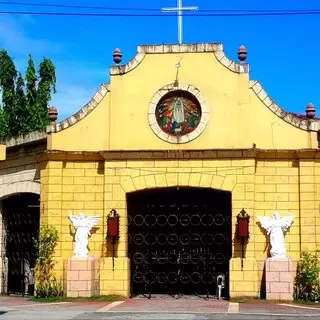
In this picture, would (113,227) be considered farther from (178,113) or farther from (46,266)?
(178,113)

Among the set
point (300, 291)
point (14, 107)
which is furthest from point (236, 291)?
point (14, 107)

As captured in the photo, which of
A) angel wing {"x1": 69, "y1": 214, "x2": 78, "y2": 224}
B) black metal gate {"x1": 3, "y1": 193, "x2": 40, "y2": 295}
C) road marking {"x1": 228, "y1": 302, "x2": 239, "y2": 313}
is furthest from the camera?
black metal gate {"x1": 3, "y1": 193, "x2": 40, "y2": 295}

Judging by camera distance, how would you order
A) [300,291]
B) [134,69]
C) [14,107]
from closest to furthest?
[300,291] < [134,69] < [14,107]

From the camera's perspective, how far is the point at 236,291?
18.9 m

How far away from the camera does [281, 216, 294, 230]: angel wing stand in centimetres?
1903

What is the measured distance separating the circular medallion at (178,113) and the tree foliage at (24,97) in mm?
16190

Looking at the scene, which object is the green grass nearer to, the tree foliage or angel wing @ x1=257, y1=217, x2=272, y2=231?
angel wing @ x1=257, y1=217, x2=272, y2=231

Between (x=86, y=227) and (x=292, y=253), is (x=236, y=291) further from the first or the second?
(x=86, y=227)

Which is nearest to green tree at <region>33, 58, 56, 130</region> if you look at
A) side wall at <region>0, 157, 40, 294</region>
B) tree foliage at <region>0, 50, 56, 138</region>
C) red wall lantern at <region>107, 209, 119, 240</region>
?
tree foliage at <region>0, 50, 56, 138</region>

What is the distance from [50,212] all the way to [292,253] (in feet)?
23.3

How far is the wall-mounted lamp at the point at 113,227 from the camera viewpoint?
19.3 metres

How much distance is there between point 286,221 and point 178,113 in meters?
4.40

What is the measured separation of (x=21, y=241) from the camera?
72.6 ft

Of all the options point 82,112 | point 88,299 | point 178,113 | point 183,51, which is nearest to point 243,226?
point 178,113
